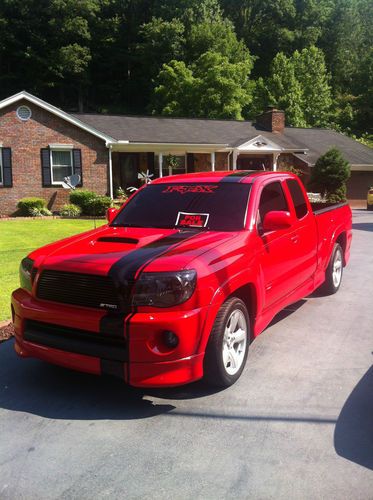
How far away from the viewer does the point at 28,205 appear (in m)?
20.3

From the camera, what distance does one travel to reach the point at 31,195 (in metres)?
21.7

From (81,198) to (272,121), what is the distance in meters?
16.0

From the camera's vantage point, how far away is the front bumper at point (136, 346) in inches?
136

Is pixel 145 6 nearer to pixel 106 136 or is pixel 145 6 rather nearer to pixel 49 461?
pixel 106 136

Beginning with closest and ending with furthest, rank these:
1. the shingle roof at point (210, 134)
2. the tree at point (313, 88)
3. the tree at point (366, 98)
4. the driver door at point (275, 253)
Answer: the driver door at point (275, 253) → the shingle roof at point (210, 134) → the tree at point (313, 88) → the tree at point (366, 98)

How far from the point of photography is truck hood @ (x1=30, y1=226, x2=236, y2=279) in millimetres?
3625

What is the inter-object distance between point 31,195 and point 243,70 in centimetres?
3148

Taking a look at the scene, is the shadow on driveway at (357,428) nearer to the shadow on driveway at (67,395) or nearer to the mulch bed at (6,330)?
the shadow on driveway at (67,395)

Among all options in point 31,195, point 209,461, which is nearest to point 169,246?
point 209,461

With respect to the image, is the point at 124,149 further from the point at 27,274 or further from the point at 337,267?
the point at 27,274

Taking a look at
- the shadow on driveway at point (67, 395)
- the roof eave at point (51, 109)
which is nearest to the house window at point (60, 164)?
the roof eave at point (51, 109)


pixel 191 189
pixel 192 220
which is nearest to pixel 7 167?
pixel 191 189

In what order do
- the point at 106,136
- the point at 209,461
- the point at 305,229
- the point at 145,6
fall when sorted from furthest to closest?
the point at 145,6 → the point at 106,136 → the point at 305,229 → the point at 209,461

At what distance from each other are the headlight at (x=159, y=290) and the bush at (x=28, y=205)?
59.0 feet
